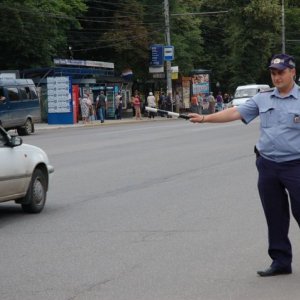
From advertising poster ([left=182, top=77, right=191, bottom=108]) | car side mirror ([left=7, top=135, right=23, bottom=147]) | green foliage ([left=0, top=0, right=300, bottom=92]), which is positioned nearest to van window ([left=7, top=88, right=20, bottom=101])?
green foliage ([left=0, top=0, right=300, bottom=92])

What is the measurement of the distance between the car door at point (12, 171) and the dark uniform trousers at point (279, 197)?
13.7 ft

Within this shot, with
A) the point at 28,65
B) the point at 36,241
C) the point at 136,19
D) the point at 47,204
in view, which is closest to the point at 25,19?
the point at 28,65

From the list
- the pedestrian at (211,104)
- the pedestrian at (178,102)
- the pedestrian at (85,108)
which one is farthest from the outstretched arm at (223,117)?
the pedestrian at (211,104)

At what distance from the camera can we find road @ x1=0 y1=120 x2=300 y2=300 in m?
6.16

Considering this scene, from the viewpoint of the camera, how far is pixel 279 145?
→ 6.09 m

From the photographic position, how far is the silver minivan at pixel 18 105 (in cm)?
2914

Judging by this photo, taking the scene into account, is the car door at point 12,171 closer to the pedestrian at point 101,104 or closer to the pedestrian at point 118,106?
the pedestrian at point 101,104

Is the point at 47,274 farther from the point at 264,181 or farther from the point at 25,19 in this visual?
the point at 25,19

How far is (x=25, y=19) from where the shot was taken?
45094 mm

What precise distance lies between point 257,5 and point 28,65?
939 inches

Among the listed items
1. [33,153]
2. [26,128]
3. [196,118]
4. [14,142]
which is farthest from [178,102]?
[196,118]

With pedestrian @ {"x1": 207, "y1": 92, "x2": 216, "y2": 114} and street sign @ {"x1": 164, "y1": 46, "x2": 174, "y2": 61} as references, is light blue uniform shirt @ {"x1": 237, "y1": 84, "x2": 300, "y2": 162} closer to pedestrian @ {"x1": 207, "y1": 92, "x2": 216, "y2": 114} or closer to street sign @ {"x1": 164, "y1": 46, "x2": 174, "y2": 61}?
street sign @ {"x1": 164, "y1": 46, "x2": 174, "y2": 61}

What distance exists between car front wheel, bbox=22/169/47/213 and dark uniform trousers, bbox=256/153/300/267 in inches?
179

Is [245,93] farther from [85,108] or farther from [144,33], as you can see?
[85,108]
